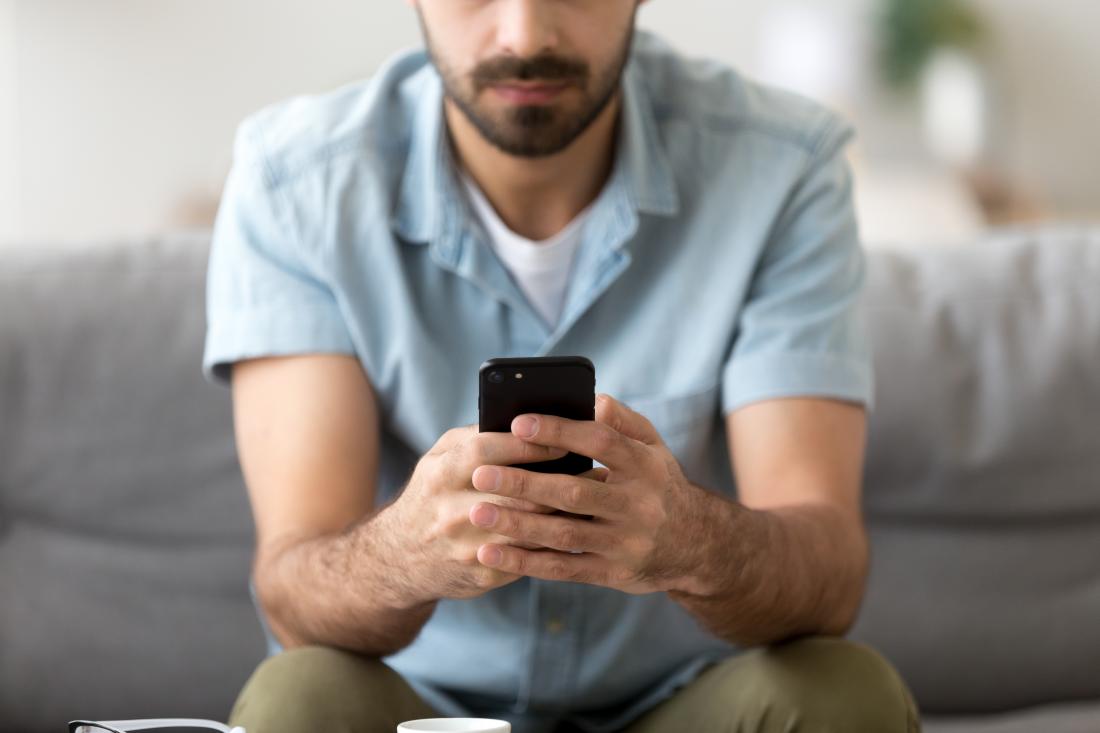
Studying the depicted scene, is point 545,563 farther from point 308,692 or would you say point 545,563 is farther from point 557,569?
point 308,692

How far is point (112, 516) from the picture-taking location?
4.82ft

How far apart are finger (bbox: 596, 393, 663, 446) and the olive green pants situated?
0.77 feet

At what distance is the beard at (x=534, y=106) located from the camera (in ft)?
4.02

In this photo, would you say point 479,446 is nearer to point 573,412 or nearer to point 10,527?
point 573,412

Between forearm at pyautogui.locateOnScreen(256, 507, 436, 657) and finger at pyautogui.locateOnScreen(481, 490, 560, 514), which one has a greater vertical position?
finger at pyautogui.locateOnScreen(481, 490, 560, 514)

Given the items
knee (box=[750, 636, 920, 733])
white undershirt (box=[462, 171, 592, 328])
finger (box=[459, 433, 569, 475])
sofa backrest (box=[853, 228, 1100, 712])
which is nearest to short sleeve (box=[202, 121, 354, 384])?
white undershirt (box=[462, 171, 592, 328])

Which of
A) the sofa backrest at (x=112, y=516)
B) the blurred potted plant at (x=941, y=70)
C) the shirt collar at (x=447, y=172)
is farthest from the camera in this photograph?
the blurred potted plant at (x=941, y=70)

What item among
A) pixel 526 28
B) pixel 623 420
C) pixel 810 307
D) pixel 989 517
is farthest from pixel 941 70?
pixel 623 420

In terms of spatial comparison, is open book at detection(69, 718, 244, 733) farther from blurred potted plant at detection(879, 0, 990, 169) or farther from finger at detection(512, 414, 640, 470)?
blurred potted plant at detection(879, 0, 990, 169)

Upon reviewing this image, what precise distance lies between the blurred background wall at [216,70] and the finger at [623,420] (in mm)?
3086

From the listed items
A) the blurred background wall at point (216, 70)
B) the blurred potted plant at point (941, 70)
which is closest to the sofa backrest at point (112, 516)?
the blurred background wall at point (216, 70)

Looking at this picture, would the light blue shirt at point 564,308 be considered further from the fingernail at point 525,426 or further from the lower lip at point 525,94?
the fingernail at point 525,426

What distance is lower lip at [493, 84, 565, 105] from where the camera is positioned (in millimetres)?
1229

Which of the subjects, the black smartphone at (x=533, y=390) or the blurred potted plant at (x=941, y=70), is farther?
the blurred potted plant at (x=941, y=70)
